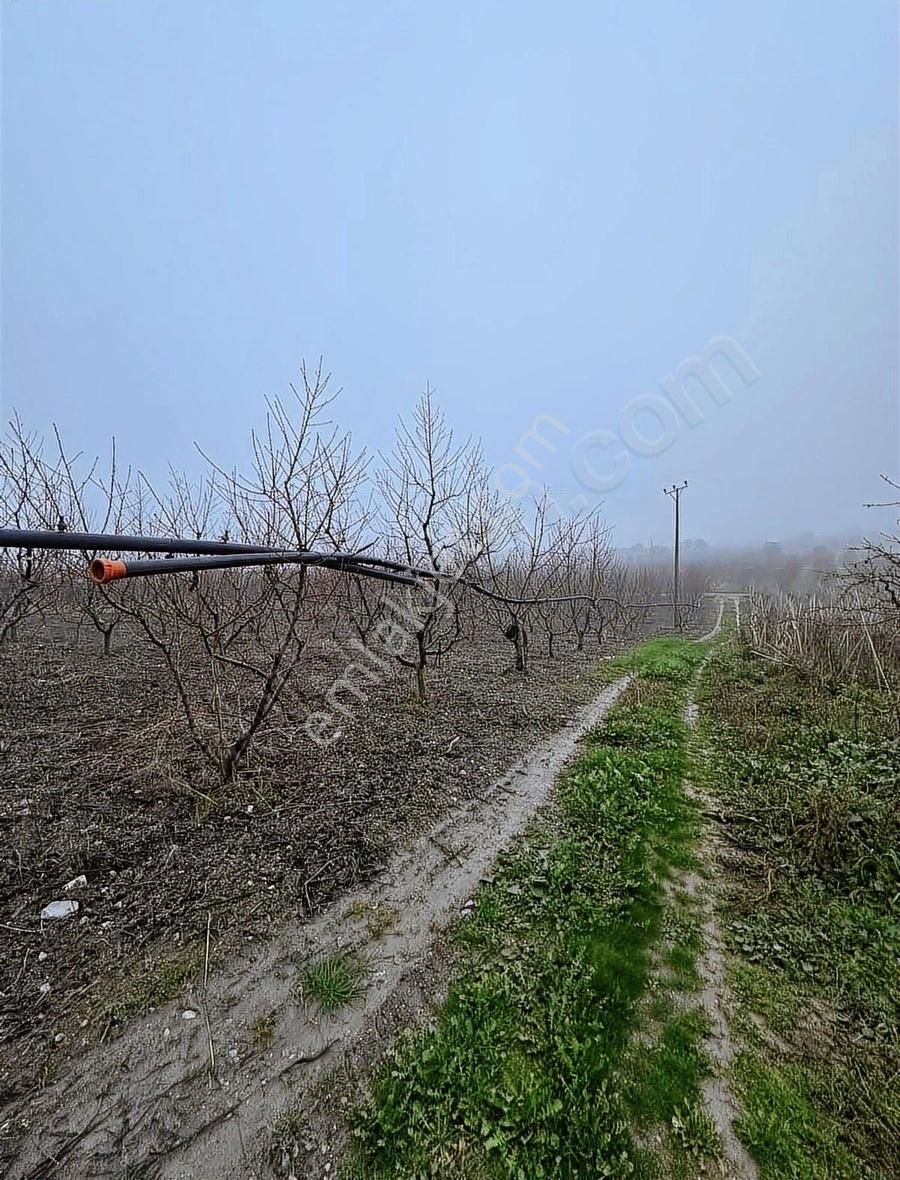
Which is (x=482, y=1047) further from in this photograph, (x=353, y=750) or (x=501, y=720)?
(x=501, y=720)

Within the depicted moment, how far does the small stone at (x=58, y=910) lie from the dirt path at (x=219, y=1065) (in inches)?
33.7

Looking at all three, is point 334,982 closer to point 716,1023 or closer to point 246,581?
point 716,1023

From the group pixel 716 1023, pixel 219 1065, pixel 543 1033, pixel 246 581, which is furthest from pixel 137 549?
pixel 246 581

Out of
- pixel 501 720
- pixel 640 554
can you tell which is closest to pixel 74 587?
pixel 501 720

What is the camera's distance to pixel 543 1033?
5.73ft

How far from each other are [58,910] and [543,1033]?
2.37m

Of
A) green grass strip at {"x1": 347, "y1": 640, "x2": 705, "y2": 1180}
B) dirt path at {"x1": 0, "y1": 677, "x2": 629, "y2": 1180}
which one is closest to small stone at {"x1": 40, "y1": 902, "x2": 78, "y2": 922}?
dirt path at {"x1": 0, "y1": 677, "x2": 629, "y2": 1180}

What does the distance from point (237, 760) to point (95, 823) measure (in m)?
0.90

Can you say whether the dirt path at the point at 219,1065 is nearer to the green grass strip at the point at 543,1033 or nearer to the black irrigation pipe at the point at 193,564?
the green grass strip at the point at 543,1033

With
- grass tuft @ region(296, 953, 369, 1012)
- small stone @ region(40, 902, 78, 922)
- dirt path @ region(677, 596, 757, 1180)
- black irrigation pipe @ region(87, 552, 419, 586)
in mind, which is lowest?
dirt path @ region(677, 596, 757, 1180)

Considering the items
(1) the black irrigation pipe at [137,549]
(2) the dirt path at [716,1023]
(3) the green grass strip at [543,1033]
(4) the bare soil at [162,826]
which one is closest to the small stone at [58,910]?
(4) the bare soil at [162,826]

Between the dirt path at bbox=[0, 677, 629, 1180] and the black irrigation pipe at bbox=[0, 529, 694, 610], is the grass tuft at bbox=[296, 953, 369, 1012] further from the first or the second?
the black irrigation pipe at bbox=[0, 529, 694, 610]

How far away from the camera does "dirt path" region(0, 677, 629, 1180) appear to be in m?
1.37

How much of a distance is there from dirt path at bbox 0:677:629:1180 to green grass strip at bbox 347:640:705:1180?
29cm
